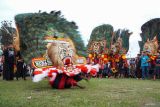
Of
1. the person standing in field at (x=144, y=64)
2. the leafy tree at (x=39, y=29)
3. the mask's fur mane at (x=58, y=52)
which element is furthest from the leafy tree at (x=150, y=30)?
the mask's fur mane at (x=58, y=52)

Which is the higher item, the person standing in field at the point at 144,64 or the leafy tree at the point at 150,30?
the leafy tree at the point at 150,30

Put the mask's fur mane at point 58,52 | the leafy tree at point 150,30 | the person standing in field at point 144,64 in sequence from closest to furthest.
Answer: the mask's fur mane at point 58,52, the person standing in field at point 144,64, the leafy tree at point 150,30

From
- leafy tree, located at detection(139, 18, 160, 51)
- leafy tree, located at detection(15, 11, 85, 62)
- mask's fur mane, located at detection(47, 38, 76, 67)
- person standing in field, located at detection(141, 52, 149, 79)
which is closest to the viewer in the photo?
mask's fur mane, located at detection(47, 38, 76, 67)

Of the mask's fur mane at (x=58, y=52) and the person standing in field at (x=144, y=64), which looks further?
the person standing in field at (x=144, y=64)

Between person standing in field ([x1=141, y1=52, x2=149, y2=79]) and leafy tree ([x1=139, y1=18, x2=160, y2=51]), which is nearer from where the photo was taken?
person standing in field ([x1=141, y1=52, x2=149, y2=79])

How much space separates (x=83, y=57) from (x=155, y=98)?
4508 mm

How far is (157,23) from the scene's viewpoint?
25.7 meters

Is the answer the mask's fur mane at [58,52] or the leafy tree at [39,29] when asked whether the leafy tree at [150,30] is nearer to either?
the leafy tree at [39,29]

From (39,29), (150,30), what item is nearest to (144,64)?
(150,30)

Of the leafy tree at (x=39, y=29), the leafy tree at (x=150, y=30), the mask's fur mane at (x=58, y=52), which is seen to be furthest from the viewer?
the leafy tree at (x=150, y=30)

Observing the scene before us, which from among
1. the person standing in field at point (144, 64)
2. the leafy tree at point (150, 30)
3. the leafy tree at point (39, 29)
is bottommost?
the person standing in field at point (144, 64)

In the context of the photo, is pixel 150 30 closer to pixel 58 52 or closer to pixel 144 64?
pixel 144 64

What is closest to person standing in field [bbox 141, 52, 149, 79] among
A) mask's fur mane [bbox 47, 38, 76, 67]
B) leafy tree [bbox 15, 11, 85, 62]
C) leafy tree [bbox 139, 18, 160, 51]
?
leafy tree [bbox 139, 18, 160, 51]

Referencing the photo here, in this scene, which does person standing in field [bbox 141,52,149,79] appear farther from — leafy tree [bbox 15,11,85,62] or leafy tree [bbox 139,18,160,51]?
leafy tree [bbox 15,11,85,62]
